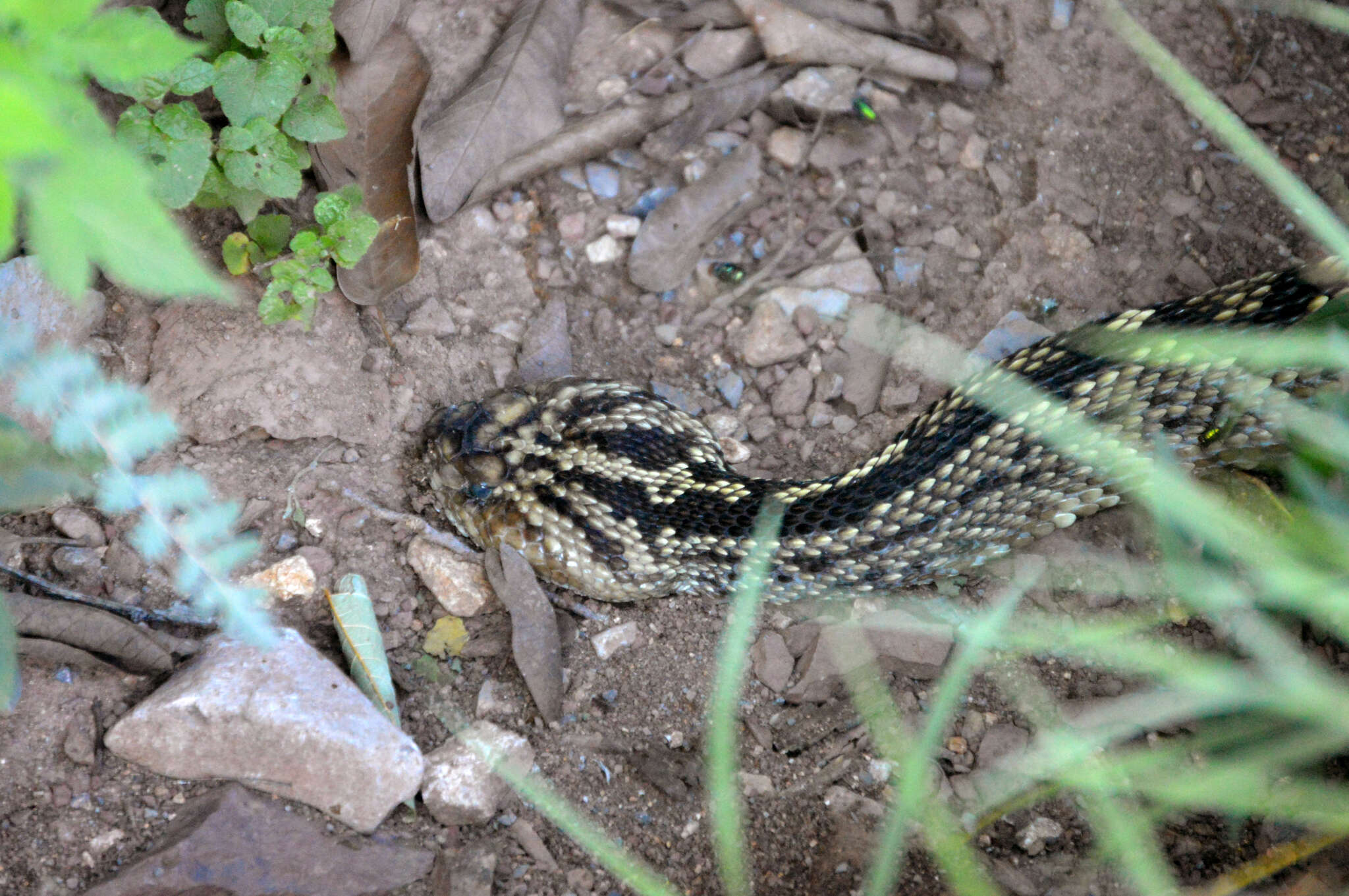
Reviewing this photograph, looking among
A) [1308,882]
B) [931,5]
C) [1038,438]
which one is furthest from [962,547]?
[931,5]

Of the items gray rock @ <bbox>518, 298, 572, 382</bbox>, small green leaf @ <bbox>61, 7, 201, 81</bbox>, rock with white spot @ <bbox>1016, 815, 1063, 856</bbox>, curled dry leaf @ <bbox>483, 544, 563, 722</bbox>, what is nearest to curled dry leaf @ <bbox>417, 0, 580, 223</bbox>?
gray rock @ <bbox>518, 298, 572, 382</bbox>

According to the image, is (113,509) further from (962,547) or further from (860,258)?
(860,258)

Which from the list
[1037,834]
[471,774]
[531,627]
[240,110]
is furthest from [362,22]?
[1037,834]

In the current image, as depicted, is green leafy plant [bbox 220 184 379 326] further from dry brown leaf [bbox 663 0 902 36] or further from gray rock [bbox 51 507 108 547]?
dry brown leaf [bbox 663 0 902 36]

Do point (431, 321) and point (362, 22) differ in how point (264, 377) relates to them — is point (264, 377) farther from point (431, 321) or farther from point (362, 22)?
point (362, 22)

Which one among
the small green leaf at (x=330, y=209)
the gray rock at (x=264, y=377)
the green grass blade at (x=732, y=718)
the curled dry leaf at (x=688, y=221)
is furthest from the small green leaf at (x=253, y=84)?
the green grass blade at (x=732, y=718)

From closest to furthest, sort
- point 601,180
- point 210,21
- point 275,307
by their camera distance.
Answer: point 210,21 → point 275,307 → point 601,180

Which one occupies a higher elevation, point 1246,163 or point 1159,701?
point 1246,163

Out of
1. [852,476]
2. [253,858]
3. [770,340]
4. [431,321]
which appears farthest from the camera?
[770,340]
